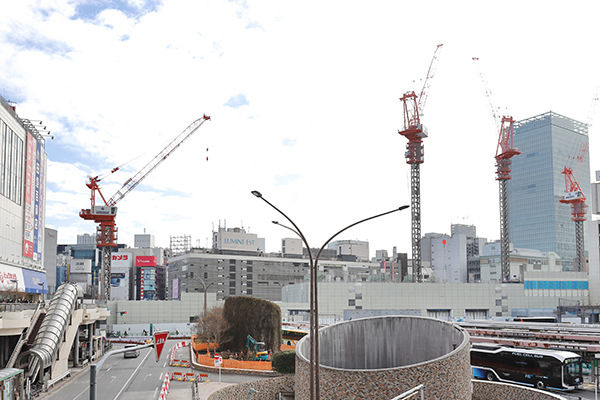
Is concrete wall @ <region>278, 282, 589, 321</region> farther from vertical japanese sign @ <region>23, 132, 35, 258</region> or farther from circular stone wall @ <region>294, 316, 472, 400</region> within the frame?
circular stone wall @ <region>294, 316, 472, 400</region>

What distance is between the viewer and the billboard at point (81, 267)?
7593 inches

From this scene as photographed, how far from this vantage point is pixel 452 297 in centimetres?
12106

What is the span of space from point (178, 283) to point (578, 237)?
124 m

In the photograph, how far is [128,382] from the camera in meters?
42.9

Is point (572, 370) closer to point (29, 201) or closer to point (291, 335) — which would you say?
point (291, 335)

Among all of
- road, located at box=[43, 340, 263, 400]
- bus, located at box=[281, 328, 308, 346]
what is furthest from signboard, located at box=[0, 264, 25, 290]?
bus, located at box=[281, 328, 308, 346]

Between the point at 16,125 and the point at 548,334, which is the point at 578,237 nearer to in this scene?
the point at 548,334

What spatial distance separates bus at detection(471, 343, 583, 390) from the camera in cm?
3706

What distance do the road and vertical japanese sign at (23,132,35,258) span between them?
84.8 feet

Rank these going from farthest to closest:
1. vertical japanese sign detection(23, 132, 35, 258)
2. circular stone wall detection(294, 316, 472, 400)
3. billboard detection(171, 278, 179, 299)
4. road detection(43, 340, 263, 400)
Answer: billboard detection(171, 278, 179, 299)
vertical japanese sign detection(23, 132, 35, 258)
road detection(43, 340, 263, 400)
circular stone wall detection(294, 316, 472, 400)

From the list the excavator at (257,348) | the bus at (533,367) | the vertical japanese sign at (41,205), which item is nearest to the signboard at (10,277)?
the vertical japanese sign at (41,205)

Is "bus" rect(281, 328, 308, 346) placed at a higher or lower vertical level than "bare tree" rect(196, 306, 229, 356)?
lower

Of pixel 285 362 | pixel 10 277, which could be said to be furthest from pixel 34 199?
pixel 285 362

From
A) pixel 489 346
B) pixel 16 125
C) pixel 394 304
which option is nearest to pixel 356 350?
pixel 489 346
